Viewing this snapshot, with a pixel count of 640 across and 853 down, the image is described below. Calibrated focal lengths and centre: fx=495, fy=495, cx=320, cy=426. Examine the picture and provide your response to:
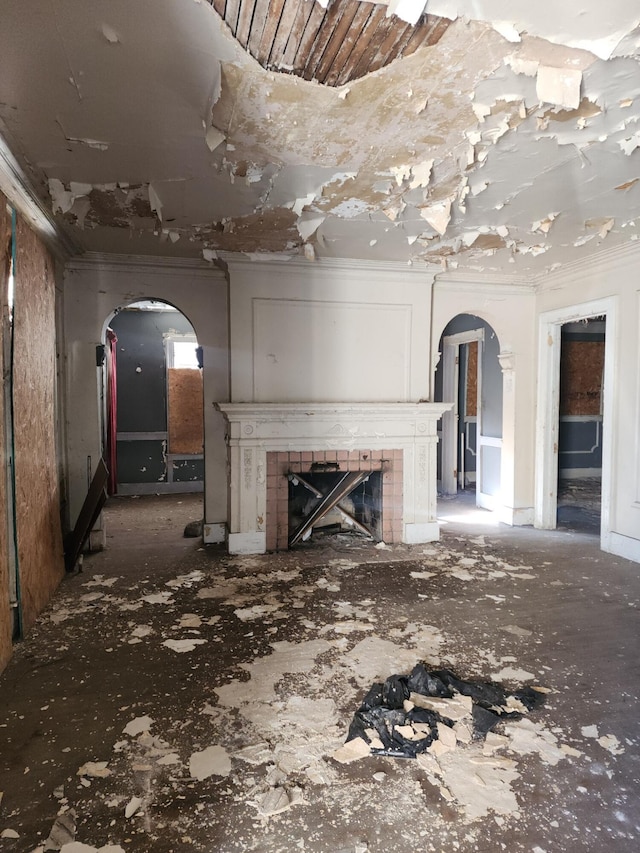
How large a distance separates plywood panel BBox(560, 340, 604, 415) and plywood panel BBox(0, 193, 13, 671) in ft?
22.0

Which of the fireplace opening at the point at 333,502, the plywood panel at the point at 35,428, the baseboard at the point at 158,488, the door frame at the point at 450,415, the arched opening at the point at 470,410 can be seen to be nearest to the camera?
the plywood panel at the point at 35,428

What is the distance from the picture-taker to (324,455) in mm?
4434

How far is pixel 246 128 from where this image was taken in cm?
219

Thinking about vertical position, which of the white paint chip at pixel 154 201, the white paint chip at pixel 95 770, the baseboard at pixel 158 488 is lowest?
the white paint chip at pixel 95 770

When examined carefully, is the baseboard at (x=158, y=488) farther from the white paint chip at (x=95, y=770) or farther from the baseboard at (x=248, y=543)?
the white paint chip at (x=95, y=770)

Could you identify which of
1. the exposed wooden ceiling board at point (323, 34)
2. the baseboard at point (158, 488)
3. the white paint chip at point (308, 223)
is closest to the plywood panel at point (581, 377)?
the white paint chip at point (308, 223)

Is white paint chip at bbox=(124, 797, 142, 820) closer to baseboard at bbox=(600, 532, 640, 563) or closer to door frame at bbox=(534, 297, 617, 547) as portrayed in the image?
baseboard at bbox=(600, 532, 640, 563)

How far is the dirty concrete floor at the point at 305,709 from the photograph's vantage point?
1.54 m

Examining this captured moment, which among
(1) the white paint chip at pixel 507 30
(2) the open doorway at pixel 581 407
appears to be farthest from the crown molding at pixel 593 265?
(1) the white paint chip at pixel 507 30

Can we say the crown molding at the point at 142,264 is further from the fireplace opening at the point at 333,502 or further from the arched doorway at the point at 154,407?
the arched doorway at the point at 154,407

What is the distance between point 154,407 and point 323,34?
6.22 meters

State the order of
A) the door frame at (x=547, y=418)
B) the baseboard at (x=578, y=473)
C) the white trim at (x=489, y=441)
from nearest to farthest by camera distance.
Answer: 1. the door frame at (x=547, y=418)
2. the white trim at (x=489, y=441)
3. the baseboard at (x=578, y=473)

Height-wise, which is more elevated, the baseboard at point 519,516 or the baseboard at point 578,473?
the baseboard at point 578,473

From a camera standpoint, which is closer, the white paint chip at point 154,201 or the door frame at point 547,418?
the white paint chip at point 154,201
